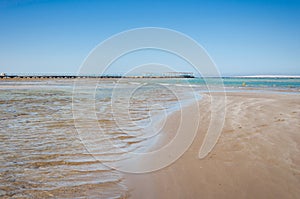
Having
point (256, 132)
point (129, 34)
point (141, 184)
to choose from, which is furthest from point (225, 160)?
point (129, 34)

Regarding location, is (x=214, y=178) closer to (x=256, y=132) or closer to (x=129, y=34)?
(x=256, y=132)

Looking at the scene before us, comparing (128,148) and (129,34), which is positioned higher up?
(129,34)

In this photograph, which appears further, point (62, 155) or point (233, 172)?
point (62, 155)

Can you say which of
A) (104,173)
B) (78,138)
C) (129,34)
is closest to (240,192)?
(104,173)

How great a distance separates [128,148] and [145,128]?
212 centimetres

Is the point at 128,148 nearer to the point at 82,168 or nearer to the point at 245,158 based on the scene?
the point at 82,168

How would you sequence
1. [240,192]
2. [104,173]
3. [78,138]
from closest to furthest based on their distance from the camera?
[240,192] → [104,173] → [78,138]

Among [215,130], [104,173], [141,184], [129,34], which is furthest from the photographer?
[215,130]

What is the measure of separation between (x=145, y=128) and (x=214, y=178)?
3962 millimetres

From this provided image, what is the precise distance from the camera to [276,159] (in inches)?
171

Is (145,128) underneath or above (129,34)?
underneath

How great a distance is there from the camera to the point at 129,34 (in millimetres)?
6242

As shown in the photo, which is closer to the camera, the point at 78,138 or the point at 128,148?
the point at 128,148

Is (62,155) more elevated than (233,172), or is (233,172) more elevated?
(62,155)
